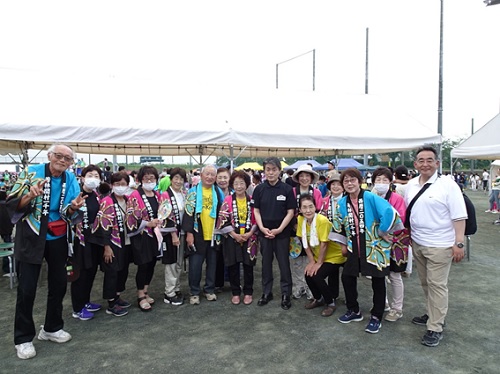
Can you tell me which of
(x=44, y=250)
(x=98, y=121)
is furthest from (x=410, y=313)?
(x=98, y=121)

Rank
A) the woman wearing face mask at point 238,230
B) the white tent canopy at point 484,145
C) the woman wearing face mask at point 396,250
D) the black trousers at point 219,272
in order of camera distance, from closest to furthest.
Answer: the woman wearing face mask at point 396,250
the woman wearing face mask at point 238,230
the black trousers at point 219,272
the white tent canopy at point 484,145

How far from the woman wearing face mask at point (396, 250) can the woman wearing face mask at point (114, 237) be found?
2.85 meters

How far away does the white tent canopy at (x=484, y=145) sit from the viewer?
743cm

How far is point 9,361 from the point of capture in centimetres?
288

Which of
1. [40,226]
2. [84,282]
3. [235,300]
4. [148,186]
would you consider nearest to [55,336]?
[84,282]

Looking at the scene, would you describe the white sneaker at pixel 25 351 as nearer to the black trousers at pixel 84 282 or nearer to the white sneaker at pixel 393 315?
the black trousers at pixel 84 282

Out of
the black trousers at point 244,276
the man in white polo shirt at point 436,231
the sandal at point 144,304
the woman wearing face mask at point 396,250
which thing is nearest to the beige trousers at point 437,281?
the man in white polo shirt at point 436,231

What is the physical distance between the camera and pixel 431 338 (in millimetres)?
3115

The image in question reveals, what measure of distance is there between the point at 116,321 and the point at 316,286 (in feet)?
7.25

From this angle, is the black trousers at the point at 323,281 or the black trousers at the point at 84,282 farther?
the black trousers at the point at 323,281

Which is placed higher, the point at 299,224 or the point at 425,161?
the point at 425,161

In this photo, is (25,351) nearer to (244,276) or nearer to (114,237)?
(114,237)

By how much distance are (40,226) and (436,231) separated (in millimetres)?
3471

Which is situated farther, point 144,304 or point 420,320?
point 144,304
